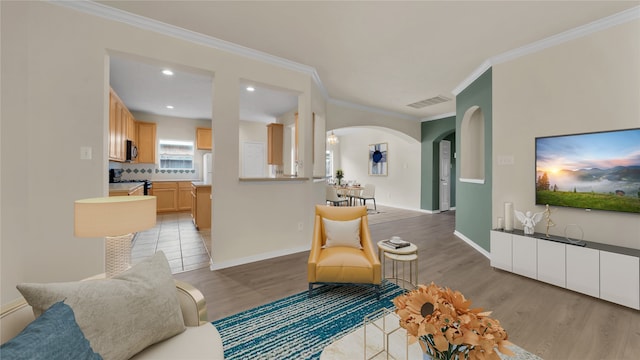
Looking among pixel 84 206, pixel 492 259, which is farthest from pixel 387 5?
pixel 492 259

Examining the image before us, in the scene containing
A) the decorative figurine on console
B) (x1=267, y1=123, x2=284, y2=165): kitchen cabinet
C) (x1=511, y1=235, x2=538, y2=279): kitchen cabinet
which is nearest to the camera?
(x1=511, y1=235, x2=538, y2=279): kitchen cabinet

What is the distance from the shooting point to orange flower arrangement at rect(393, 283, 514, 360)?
834 millimetres

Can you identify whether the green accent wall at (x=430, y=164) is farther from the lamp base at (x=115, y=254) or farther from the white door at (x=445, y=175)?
the lamp base at (x=115, y=254)

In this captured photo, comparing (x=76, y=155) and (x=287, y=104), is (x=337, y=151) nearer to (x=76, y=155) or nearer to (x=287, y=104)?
(x=287, y=104)

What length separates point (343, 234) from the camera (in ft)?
8.45

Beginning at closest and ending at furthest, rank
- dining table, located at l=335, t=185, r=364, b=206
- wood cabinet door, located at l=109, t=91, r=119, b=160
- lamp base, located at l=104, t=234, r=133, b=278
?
lamp base, located at l=104, t=234, r=133, b=278 → wood cabinet door, located at l=109, t=91, r=119, b=160 → dining table, located at l=335, t=185, r=364, b=206

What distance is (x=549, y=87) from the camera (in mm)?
2834

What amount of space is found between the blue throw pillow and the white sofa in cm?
18

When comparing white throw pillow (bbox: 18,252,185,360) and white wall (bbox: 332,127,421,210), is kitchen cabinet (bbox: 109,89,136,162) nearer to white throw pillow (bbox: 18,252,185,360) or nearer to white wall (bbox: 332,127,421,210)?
white throw pillow (bbox: 18,252,185,360)

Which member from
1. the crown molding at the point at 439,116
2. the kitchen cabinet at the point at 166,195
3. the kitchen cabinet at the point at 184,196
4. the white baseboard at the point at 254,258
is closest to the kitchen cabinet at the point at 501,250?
the white baseboard at the point at 254,258

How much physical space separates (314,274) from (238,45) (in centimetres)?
278

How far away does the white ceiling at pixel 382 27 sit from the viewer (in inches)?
89.3

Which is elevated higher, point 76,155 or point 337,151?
point 337,151

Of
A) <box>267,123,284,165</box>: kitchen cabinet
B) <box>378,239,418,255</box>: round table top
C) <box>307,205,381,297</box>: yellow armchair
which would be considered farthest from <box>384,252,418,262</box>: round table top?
<box>267,123,284,165</box>: kitchen cabinet
